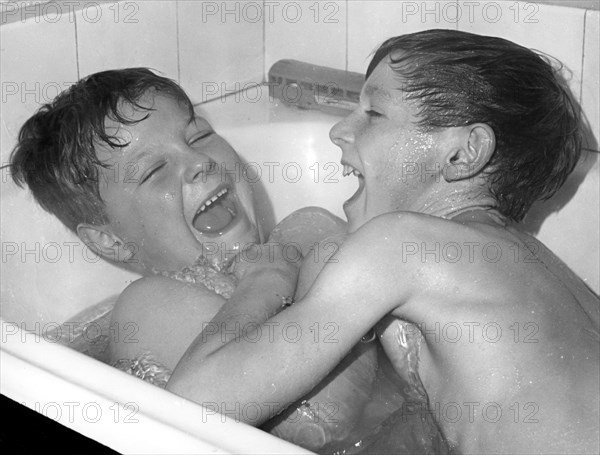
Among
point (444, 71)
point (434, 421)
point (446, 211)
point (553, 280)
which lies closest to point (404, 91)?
point (444, 71)

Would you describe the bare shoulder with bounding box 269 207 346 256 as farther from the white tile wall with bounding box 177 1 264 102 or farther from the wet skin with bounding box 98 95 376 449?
the white tile wall with bounding box 177 1 264 102

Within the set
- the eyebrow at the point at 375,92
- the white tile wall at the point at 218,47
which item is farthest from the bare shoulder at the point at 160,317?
the white tile wall at the point at 218,47

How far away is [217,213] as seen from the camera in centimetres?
181

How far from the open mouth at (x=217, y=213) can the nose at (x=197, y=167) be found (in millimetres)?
40

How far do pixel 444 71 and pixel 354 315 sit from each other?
1.42 feet

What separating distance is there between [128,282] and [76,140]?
37 centimetres

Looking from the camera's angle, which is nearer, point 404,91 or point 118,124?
point 404,91

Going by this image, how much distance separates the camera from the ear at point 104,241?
1.81 meters

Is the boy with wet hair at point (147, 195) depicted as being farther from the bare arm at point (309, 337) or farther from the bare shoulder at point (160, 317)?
the bare arm at point (309, 337)

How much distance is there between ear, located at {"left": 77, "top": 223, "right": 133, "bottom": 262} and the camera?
1.81m

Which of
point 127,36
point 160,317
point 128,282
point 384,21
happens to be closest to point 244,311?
point 160,317

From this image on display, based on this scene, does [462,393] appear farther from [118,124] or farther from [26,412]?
[118,124]

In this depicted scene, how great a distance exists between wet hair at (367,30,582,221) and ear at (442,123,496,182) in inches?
0.6

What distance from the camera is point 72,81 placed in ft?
6.30
